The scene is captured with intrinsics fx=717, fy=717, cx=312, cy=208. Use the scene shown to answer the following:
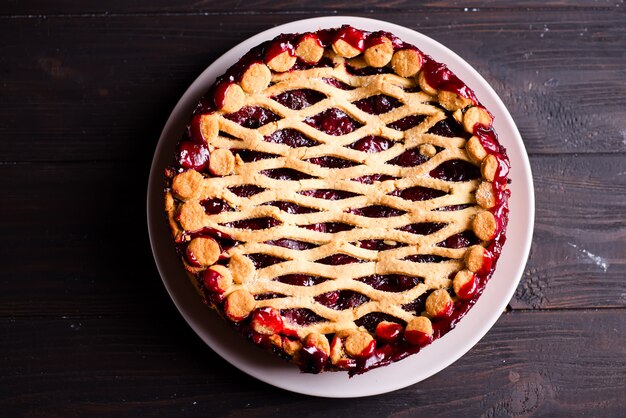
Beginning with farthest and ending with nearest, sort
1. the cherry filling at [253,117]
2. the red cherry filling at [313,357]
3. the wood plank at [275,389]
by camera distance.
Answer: the wood plank at [275,389], the cherry filling at [253,117], the red cherry filling at [313,357]

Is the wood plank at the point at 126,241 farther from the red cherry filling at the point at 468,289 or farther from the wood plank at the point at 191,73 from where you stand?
the red cherry filling at the point at 468,289

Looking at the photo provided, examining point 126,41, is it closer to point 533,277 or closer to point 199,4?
point 199,4

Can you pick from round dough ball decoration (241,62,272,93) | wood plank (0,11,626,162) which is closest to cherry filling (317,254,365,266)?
round dough ball decoration (241,62,272,93)

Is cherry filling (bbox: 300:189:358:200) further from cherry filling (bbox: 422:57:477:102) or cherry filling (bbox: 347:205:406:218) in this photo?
cherry filling (bbox: 422:57:477:102)

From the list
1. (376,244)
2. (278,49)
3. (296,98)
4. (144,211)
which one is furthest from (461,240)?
(144,211)

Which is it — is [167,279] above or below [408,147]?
below

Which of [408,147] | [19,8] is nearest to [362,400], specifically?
[408,147]

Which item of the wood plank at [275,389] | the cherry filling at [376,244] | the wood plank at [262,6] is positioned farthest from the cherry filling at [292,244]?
the wood plank at [262,6]
